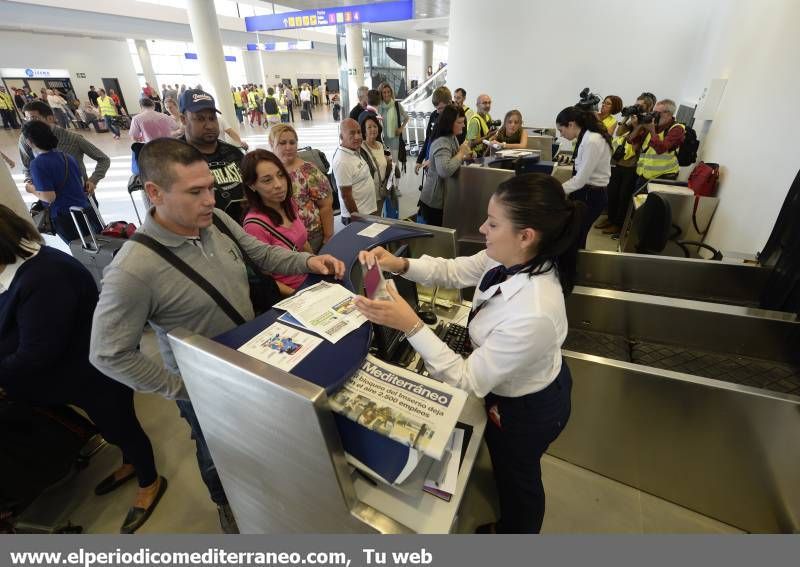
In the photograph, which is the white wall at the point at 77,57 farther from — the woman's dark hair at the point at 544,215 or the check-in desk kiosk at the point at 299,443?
the woman's dark hair at the point at 544,215

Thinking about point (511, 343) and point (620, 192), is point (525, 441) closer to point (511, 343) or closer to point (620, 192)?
point (511, 343)

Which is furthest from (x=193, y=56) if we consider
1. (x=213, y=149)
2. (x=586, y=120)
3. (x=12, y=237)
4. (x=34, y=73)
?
(x=12, y=237)

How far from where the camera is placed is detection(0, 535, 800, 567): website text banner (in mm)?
900

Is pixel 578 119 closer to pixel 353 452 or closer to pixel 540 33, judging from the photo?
pixel 353 452

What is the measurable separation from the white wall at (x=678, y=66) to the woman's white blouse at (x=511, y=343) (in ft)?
8.48

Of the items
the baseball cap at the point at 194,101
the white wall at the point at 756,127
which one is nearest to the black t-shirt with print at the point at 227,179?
the baseball cap at the point at 194,101

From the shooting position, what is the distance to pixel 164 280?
3.80 feet

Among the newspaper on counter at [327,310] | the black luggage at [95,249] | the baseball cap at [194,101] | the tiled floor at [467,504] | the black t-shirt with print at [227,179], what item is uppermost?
the baseball cap at [194,101]

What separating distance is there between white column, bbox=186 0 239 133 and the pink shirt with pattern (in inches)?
226

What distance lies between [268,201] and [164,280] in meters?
0.91

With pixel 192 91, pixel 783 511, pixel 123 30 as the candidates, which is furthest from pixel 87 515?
pixel 123 30

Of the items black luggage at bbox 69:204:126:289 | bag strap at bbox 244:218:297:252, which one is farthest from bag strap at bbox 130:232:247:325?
black luggage at bbox 69:204:126:289

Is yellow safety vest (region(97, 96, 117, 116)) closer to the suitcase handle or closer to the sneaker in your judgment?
the suitcase handle

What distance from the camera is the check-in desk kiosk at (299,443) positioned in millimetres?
858
